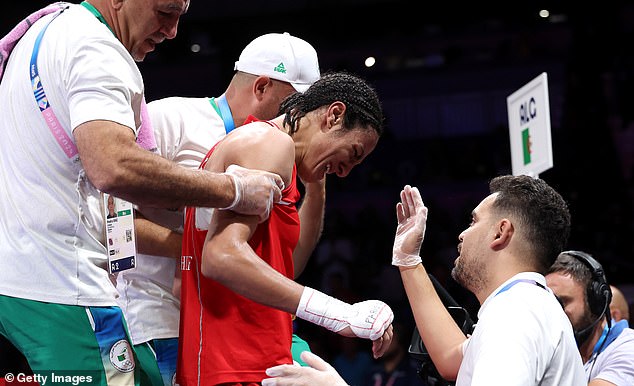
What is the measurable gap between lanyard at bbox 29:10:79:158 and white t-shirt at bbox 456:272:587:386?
1.08 metres

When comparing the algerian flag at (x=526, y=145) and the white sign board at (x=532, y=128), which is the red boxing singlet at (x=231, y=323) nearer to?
the white sign board at (x=532, y=128)

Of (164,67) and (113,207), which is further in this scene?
(164,67)

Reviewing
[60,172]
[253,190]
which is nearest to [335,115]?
[253,190]

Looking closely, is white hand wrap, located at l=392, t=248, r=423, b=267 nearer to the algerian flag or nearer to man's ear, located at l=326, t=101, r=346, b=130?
man's ear, located at l=326, t=101, r=346, b=130

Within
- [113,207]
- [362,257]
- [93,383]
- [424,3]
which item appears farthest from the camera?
[424,3]

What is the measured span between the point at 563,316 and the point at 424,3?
8.22 metres

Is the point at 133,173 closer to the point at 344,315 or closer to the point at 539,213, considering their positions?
the point at 344,315

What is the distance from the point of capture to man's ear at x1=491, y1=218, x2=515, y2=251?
7.68ft

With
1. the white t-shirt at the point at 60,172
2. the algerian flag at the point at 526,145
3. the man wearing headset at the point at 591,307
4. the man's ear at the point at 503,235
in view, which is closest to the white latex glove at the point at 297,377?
the white t-shirt at the point at 60,172

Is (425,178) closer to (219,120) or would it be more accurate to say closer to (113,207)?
(219,120)

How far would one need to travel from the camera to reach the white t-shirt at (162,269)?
2.46m

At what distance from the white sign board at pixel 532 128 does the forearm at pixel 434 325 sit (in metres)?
1.58

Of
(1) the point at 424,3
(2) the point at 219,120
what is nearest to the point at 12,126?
(2) the point at 219,120

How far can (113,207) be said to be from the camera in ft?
6.39
